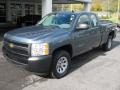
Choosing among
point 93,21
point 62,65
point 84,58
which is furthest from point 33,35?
point 84,58

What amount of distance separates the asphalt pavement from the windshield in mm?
1496

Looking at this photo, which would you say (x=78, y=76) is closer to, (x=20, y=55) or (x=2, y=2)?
(x=20, y=55)

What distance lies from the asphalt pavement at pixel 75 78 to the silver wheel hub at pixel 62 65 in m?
0.24

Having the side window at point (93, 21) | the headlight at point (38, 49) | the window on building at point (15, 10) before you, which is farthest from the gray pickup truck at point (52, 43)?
the window on building at point (15, 10)

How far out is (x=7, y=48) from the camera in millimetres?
5703

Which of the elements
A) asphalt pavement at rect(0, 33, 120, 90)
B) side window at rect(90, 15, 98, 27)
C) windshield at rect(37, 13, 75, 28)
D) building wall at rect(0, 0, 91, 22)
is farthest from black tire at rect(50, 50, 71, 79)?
building wall at rect(0, 0, 91, 22)

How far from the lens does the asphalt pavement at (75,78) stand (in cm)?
518


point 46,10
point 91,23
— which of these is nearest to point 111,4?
point 46,10

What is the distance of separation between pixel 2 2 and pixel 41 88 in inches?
932

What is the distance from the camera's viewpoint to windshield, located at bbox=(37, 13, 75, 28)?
6.35 meters

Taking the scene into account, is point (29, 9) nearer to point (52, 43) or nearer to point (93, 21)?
point (93, 21)

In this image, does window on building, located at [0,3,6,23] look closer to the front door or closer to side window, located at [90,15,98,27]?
side window, located at [90,15,98,27]

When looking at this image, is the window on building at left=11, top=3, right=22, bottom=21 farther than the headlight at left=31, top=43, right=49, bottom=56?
Yes

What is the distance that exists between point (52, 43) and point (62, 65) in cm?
95
